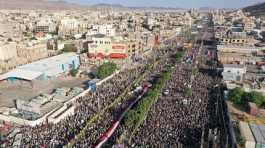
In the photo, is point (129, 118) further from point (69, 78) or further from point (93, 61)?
point (93, 61)

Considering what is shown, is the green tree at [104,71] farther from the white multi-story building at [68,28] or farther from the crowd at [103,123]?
the white multi-story building at [68,28]

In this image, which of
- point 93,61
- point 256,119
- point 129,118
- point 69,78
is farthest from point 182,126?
point 93,61

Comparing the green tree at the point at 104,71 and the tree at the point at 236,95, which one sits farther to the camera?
the green tree at the point at 104,71

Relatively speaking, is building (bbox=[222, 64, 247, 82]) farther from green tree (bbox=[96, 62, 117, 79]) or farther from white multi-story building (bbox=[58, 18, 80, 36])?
white multi-story building (bbox=[58, 18, 80, 36])

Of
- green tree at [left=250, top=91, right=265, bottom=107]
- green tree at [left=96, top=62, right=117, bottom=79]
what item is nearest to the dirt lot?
green tree at [left=96, top=62, right=117, bottom=79]

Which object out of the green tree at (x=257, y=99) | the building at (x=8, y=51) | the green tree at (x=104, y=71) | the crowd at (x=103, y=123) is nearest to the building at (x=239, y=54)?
the green tree at (x=104, y=71)

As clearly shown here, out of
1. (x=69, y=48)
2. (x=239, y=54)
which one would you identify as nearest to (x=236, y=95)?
(x=239, y=54)

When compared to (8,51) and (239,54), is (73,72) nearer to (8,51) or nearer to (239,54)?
(8,51)
